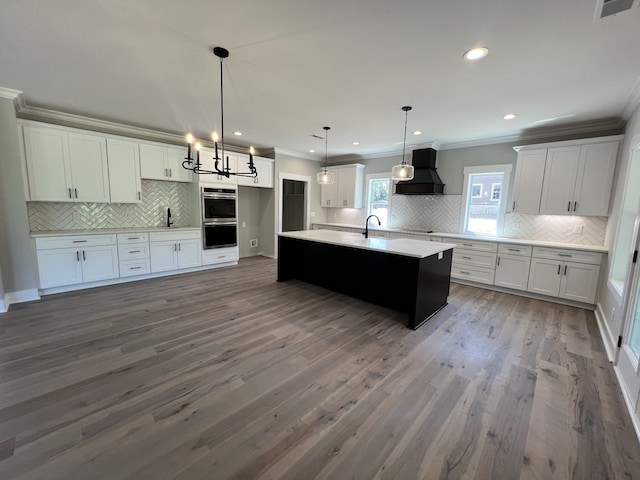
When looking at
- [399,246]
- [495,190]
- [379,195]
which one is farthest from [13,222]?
[495,190]

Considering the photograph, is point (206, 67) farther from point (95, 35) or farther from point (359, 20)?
point (359, 20)

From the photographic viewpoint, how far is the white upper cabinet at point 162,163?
181 inches

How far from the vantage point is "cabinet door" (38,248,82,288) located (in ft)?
12.0

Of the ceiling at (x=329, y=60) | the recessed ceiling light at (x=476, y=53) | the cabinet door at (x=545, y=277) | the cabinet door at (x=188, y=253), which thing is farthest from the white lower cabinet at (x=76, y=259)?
the cabinet door at (x=545, y=277)

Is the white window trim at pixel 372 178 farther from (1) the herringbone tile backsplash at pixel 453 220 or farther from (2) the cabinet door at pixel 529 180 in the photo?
(2) the cabinet door at pixel 529 180

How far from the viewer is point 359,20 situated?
1.80 meters

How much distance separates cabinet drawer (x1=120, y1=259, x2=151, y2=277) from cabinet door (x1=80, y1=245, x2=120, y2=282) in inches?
3.2

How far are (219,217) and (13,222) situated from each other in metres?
2.77

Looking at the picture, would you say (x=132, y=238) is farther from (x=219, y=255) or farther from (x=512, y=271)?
(x=512, y=271)

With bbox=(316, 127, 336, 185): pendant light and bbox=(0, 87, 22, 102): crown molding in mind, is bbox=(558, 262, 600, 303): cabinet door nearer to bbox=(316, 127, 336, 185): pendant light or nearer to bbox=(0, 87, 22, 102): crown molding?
bbox=(316, 127, 336, 185): pendant light

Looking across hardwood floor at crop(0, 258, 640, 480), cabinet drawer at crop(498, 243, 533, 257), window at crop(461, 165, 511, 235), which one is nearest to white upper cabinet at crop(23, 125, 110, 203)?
hardwood floor at crop(0, 258, 640, 480)

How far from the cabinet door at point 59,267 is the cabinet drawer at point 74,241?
2.5 inches

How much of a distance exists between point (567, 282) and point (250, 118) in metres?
5.25

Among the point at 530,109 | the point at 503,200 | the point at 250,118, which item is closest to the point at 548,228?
the point at 503,200
